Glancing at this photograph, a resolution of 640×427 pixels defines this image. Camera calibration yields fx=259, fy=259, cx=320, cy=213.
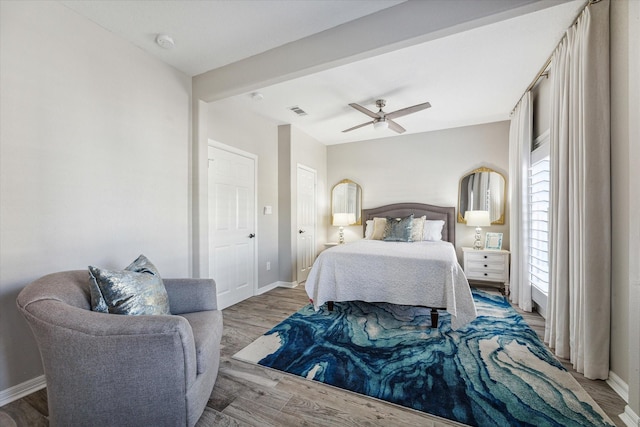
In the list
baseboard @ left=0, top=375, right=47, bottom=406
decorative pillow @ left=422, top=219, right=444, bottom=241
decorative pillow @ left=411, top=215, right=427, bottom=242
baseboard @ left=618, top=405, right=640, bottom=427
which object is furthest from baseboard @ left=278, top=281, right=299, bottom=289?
baseboard @ left=618, top=405, right=640, bottom=427

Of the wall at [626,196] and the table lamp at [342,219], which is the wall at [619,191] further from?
the table lamp at [342,219]

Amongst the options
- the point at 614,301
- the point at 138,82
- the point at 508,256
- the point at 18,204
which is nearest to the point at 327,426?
the point at 614,301

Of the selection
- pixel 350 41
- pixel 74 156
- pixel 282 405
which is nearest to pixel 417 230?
A: pixel 350 41

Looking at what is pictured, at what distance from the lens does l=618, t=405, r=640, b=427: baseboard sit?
56.0 inches

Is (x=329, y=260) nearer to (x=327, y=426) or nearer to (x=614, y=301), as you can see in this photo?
(x=327, y=426)

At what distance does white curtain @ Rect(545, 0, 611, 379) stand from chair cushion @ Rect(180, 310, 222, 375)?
2.60 metres

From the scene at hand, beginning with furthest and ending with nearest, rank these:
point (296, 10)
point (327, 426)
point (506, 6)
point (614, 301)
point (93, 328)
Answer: point (296, 10) < point (614, 301) < point (506, 6) < point (327, 426) < point (93, 328)

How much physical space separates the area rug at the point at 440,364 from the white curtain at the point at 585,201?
0.32m

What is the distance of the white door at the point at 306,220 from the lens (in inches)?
185

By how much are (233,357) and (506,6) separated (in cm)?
325

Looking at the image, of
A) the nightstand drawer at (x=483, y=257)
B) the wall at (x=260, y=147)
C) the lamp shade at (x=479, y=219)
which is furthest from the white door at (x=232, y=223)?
the lamp shade at (x=479, y=219)

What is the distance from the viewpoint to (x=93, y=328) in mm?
1225

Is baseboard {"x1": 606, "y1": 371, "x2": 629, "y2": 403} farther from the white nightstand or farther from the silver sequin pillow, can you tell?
the silver sequin pillow

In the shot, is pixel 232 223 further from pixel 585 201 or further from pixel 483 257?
pixel 483 257
